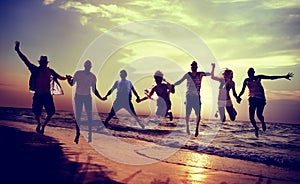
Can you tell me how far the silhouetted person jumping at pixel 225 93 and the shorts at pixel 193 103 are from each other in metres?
0.96

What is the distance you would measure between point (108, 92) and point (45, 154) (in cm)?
436

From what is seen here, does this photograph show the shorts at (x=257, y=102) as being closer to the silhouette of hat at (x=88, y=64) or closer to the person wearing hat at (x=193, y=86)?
the person wearing hat at (x=193, y=86)

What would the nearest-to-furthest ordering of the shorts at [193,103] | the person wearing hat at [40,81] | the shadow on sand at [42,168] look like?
the shadow on sand at [42,168], the person wearing hat at [40,81], the shorts at [193,103]

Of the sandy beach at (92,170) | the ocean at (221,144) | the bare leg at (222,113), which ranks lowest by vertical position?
the ocean at (221,144)

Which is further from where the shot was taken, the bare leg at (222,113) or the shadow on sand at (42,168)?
the bare leg at (222,113)

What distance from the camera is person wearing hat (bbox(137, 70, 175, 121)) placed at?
12312 millimetres

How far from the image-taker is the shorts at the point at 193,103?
40.2 ft

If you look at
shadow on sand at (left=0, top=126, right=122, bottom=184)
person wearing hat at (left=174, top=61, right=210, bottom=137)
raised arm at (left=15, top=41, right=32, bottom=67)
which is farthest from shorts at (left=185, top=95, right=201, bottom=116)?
raised arm at (left=15, top=41, right=32, bottom=67)

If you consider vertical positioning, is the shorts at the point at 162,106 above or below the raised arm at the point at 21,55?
below

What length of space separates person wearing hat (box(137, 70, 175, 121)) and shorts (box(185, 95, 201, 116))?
79cm

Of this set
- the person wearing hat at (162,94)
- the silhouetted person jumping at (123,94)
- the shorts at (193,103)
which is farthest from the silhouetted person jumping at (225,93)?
the silhouetted person jumping at (123,94)

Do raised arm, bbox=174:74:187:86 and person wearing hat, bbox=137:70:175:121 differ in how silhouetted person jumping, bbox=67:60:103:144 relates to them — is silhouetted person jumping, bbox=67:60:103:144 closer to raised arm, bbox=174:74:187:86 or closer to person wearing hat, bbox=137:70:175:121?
person wearing hat, bbox=137:70:175:121

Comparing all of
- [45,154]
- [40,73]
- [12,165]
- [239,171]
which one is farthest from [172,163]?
Answer: [40,73]

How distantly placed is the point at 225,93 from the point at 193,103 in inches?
57.1
